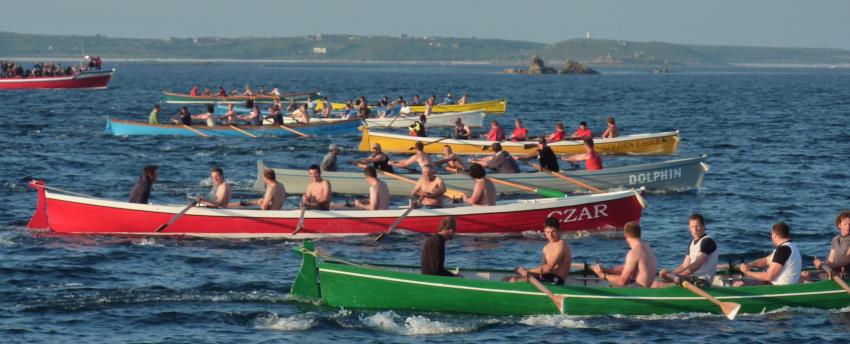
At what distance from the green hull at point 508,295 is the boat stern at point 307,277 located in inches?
0.6

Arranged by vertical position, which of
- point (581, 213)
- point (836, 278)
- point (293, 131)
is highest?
point (836, 278)

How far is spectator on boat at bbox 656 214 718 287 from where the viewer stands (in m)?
18.0

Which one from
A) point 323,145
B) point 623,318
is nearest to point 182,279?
point 623,318

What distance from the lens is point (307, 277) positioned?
60.6 ft

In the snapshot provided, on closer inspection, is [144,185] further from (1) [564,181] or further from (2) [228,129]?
(2) [228,129]

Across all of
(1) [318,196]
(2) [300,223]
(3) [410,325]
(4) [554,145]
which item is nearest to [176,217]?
(2) [300,223]

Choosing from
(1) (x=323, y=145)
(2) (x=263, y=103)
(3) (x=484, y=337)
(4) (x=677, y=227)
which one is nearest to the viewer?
(3) (x=484, y=337)

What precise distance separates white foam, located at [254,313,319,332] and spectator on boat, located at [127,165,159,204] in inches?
275

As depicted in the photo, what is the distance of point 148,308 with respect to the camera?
18938 millimetres

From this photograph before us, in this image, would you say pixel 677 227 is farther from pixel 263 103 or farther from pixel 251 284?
pixel 263 103

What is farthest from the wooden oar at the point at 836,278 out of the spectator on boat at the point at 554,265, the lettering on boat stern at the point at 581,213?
the lettering on boat stern at the point at 581,213

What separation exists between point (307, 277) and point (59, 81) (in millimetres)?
87087

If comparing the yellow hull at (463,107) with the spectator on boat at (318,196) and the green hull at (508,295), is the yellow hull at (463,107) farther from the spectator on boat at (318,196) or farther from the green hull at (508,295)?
the green hull at (508,295)

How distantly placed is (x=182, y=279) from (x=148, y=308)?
211 cm
